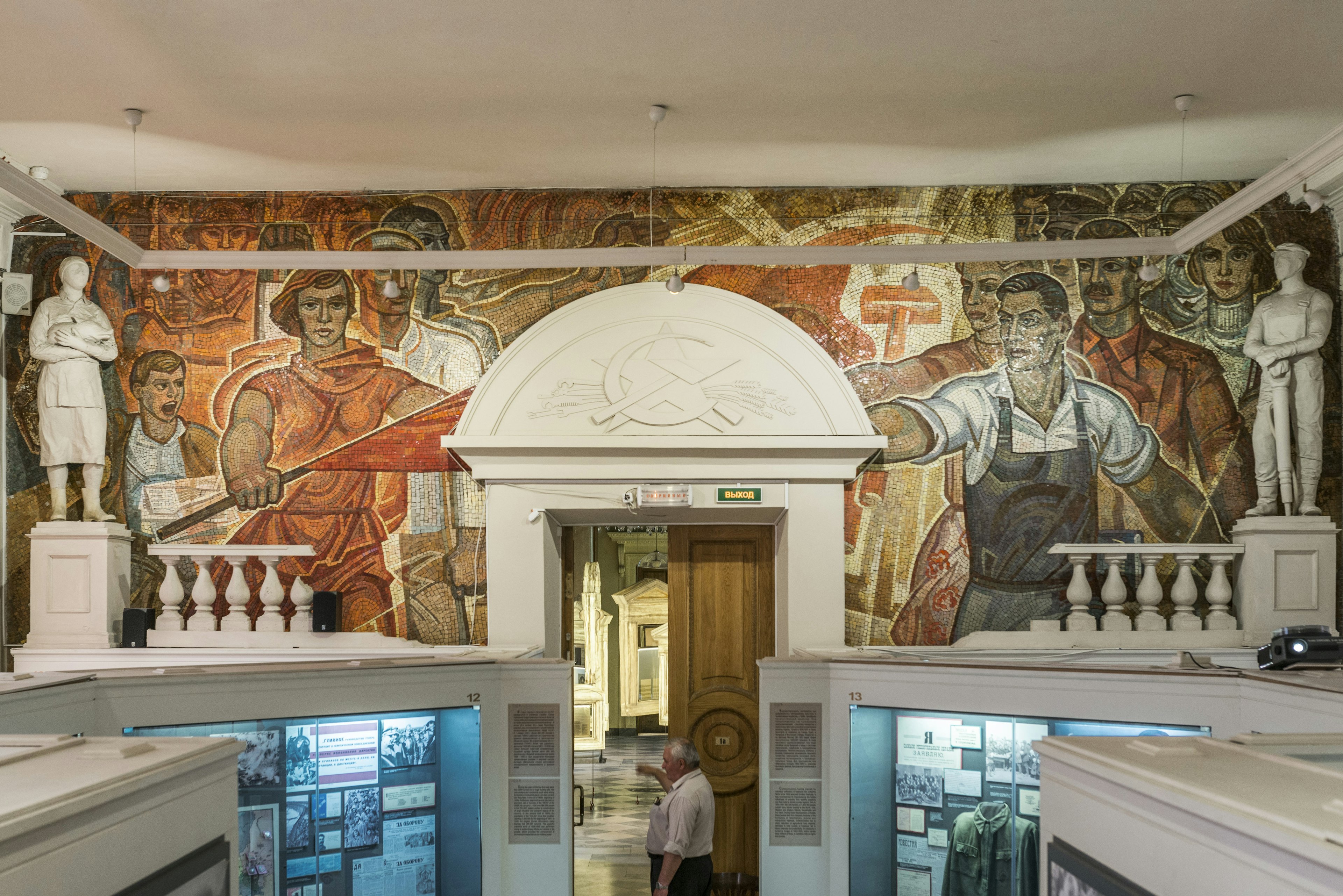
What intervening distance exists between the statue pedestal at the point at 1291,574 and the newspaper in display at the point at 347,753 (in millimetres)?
6628

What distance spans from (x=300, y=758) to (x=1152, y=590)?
6.51 metres

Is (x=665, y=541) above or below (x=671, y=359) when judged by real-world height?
below

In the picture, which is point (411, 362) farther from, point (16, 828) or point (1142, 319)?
point (16, 828)

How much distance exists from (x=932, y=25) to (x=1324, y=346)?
4.71 m

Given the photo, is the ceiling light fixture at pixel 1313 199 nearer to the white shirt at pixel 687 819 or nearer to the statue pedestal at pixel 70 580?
the white shirt at pixel 687 819

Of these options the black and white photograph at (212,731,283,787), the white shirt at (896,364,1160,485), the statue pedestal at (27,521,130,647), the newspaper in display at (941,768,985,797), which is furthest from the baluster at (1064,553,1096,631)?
the statue pedestal at (27,521,130,647)

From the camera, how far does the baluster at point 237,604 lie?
Result: 879cm

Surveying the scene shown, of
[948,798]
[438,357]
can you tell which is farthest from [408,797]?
[438,357]

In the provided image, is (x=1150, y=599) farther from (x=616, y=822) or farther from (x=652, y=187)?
(x=616, y=822)

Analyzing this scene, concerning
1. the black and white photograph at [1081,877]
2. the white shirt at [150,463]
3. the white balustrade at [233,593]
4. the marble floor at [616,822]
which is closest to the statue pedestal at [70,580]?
the white balustrade at [233,593]

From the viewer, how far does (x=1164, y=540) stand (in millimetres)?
8992

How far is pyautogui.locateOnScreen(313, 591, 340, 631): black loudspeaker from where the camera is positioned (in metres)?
8.81

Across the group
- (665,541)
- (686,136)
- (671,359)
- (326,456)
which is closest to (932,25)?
(686,136)

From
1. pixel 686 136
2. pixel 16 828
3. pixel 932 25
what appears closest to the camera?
pixel 16 828
